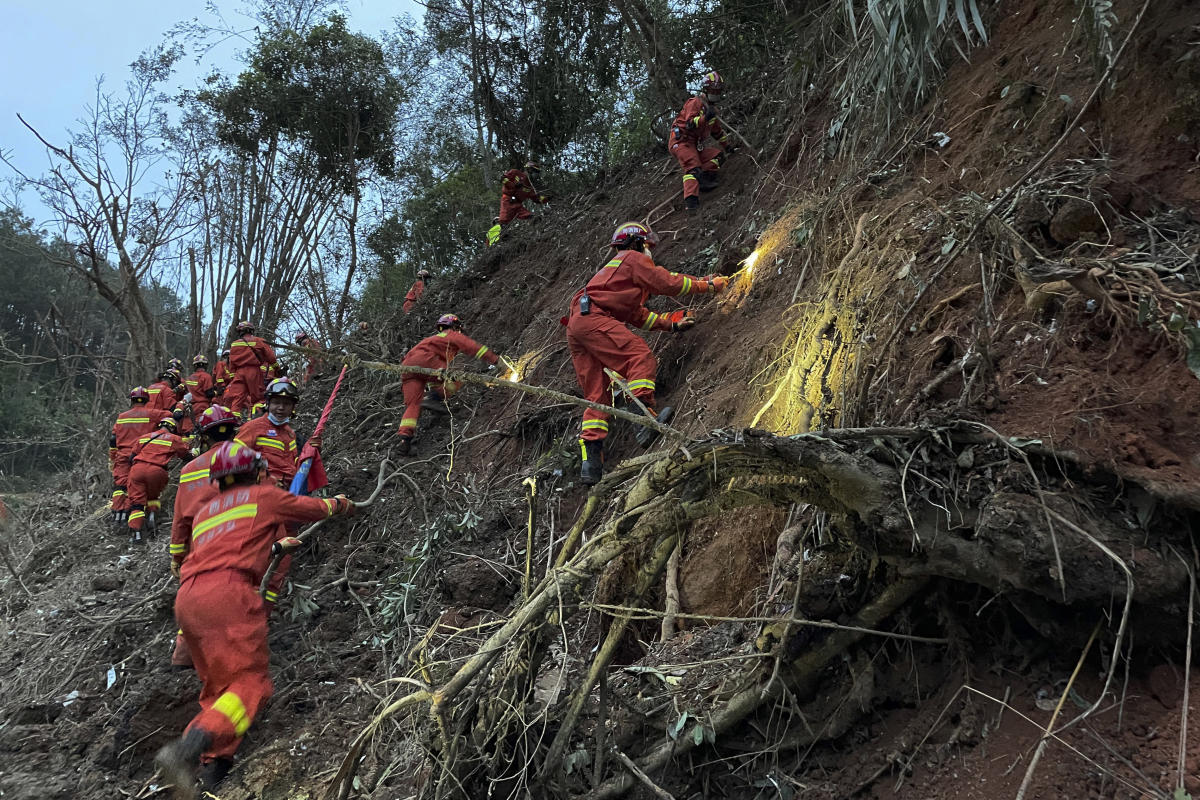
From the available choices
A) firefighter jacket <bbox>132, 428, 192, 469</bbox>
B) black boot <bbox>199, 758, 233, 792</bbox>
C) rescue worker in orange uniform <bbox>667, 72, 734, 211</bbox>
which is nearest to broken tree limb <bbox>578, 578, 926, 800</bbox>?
black boot <bbox>199, 758, 233, 792</bbox>

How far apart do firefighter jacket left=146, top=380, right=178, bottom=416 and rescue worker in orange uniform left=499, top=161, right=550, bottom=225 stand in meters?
6.06

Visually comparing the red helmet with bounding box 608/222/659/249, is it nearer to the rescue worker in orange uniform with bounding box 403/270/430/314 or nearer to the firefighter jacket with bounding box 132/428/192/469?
the firefighter jacket with bounding box 132/428/192/469

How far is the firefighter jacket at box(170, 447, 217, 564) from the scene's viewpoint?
17.1 ft

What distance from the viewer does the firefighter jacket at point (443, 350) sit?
26.3ft

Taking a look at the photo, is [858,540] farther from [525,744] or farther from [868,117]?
[868,117]

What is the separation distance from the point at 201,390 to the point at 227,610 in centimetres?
886

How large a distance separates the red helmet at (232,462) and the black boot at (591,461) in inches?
94.5

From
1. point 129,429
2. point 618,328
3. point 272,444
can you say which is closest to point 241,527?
point 272,444

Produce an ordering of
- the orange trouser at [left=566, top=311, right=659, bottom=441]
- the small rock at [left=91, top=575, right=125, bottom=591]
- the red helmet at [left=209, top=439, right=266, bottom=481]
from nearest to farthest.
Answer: the red helmet at [left=209, top=439, right=266, bottom=481] < the orange trouser at [left=566, top=311, right=659, bottom=441] < the small rock at [left=91, top=575, right=125, bottom=591]

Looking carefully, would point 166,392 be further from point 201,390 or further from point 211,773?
point 211,773

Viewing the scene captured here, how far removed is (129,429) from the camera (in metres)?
10.0

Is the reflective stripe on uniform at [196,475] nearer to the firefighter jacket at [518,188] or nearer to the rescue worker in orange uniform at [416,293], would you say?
the rescue worker in orange uniform at [416,293]

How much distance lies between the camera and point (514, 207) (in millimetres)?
12750

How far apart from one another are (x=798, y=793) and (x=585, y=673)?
958 millimetres
